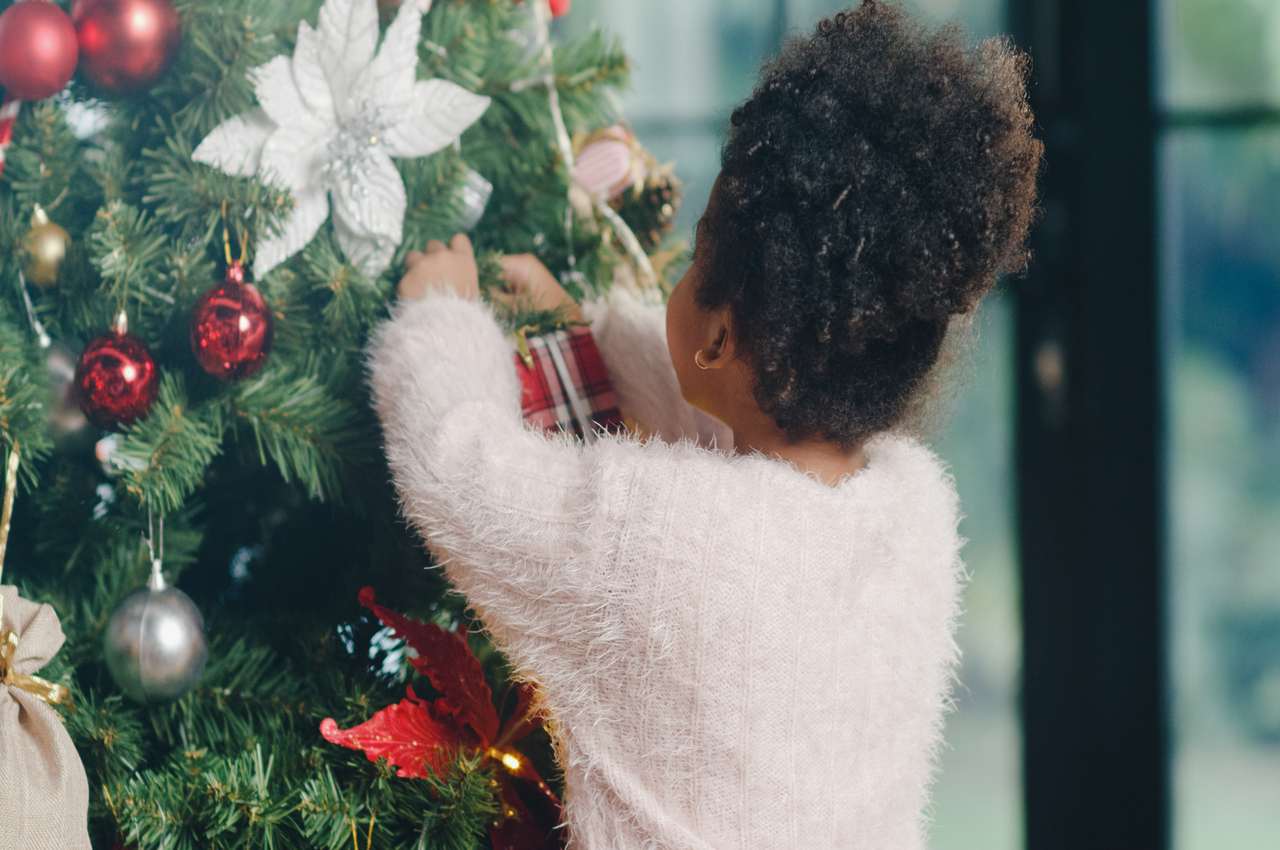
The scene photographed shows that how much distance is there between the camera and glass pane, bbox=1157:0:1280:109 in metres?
1.54

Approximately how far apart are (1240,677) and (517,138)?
1.26 m

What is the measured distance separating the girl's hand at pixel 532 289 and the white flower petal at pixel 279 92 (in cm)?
17

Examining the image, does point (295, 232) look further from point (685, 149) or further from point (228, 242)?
point (685, 149)

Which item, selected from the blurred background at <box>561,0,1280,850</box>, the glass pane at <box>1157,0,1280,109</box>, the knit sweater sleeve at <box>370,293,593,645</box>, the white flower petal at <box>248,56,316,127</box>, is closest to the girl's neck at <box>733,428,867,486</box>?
the knit sweater sleeve at <box>370,293,593,645</box>

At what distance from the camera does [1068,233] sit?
1.57 metres

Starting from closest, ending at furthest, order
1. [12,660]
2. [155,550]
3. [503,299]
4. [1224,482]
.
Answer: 1. [12,660]
2. [155,550]
3. [503,299]
4. [1224,482]

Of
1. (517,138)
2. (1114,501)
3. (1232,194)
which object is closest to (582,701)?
(517,138)

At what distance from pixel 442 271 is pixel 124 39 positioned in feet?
0.70

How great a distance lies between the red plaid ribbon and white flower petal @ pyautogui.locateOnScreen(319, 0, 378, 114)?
20cm

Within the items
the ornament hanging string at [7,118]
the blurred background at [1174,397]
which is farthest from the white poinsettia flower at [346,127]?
the blurred background at [1174,397]

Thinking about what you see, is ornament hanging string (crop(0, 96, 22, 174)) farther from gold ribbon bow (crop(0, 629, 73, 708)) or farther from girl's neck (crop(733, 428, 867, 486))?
girl's neck (crop(733, 428, 867, 486))

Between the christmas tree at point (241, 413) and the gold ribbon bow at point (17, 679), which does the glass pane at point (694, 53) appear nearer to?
the christmas tree at point (241, 413)

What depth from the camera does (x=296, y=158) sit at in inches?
26.1

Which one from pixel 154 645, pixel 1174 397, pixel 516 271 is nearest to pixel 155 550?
pixel 154 645
